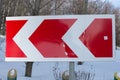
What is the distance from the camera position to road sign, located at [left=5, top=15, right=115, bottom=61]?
328 centimetres

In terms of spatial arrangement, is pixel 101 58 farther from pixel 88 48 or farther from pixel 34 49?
pixel 34 49

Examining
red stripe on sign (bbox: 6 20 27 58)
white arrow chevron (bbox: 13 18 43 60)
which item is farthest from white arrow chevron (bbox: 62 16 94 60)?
red stripe on sign (bbox: 6 20 27 58)

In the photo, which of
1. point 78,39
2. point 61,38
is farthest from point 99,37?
point 61,38

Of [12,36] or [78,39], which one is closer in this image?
[78,39]

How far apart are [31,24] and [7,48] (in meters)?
0.30

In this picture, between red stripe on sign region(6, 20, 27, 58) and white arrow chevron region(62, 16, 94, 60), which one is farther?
red stripe on sign region(6, 20, 27, 58)

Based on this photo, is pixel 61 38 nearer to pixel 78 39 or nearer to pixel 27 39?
pixel 78 39

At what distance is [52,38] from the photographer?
3.34m

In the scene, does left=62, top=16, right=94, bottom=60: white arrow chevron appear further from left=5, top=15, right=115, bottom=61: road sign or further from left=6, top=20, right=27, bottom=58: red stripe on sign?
left=6, top=20, right=27, bottom=58: red stripe on sign

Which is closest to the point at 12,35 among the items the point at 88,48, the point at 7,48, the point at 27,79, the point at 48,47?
the point at 7,48

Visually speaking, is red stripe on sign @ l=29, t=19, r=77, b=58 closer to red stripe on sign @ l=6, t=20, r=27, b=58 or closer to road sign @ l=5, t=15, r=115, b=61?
road sign @ l=5, t=15, r=115, b=61

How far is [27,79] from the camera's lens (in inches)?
460

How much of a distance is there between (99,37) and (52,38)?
0.41 metres

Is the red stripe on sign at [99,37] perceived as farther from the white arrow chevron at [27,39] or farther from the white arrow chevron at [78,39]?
the white arrow chevron at [27,39]
